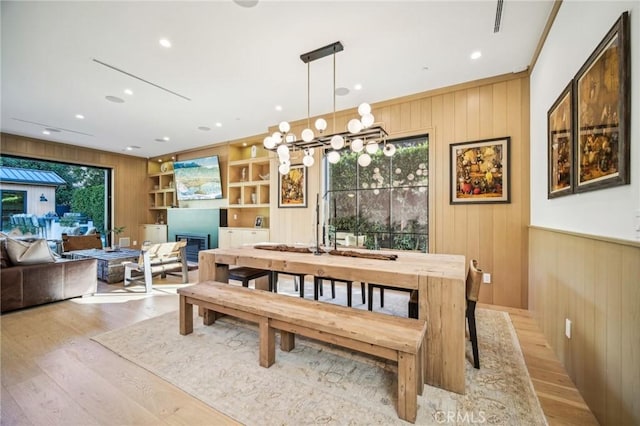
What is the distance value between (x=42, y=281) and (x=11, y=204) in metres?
5.23

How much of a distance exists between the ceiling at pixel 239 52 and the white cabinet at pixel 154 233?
12.5 feet

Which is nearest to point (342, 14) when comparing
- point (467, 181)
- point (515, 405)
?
point (467, 181)

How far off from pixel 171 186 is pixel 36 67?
5125 mm

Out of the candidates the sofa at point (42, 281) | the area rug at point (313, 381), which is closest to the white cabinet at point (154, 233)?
the sofa at point (42, 281)

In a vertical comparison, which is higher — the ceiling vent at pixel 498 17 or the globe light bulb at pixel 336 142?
the ceiling vent at pixel 498 17

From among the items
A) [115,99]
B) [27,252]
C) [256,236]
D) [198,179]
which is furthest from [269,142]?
[198,179]

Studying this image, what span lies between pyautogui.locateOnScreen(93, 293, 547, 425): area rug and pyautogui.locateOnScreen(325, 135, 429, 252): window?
1858 millimetres

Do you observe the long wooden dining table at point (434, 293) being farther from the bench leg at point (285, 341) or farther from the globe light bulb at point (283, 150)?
the globe light bulb at point (283, 150)

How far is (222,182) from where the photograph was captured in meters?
6.95

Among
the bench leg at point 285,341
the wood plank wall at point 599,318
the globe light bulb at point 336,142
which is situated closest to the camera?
the wood plank wall at point 599,318

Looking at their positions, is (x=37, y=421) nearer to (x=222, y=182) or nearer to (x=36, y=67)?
(x=36, y=67)

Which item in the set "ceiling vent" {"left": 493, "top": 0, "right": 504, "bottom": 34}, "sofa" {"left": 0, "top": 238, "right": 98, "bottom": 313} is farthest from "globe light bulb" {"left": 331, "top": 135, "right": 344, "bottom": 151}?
"sofa" {"left": 0, "top": 238, "right": 98, "bottom": 313}

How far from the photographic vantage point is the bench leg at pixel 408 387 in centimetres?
150

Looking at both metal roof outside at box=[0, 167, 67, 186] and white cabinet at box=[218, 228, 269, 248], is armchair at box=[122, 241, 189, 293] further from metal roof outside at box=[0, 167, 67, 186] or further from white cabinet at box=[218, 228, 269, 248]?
metal roof outside at box=[0, 167, 67, 186]
